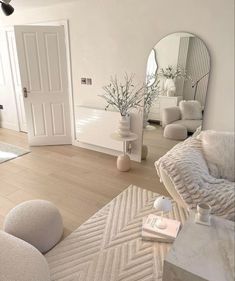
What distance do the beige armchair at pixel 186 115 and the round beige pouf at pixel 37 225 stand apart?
1434 mm

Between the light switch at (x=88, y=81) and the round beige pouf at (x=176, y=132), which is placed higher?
the light switch at (x=88, y=81)

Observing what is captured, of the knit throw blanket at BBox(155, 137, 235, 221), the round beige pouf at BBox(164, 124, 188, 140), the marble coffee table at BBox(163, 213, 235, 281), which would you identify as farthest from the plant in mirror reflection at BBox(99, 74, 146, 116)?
the marble coffee table at BBox(163, 213, 235, 281)

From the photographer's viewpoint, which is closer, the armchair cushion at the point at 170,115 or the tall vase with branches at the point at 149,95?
the armchair cushion at the point at 170,115

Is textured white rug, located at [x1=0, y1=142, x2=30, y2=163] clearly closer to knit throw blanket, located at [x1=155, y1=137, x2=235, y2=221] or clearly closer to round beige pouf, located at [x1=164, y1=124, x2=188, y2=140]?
round beige pouf, located at [x1=164, y1=124, x2=188, y2=140]

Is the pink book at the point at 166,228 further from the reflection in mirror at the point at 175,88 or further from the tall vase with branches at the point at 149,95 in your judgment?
the tall vase with branches at the point at 149,95

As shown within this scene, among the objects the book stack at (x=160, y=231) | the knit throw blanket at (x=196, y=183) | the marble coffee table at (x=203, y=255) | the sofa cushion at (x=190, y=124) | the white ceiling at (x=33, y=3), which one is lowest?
the book stack at (x=160, y=231)

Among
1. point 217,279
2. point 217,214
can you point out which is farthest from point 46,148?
point 217,279

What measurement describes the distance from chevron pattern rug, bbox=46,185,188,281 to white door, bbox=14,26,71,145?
6.06 feet

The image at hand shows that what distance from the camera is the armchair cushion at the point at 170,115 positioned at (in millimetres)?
2273

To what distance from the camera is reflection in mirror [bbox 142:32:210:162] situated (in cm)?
204

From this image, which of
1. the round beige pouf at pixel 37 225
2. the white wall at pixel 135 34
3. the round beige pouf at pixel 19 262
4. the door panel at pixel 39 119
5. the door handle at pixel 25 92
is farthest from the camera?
the door panel at pixel 39 119

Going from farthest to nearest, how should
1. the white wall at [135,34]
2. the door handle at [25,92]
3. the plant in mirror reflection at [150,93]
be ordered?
the door handle at [25,92] < the plant in mirror reflection at [150,93] < the white wall at [135,34]

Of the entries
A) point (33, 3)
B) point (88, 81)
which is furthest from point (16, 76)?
point (88, 81)

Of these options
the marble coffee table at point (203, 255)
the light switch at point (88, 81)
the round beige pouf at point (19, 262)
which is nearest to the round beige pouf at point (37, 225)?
the round beige pouf at point (19, 262)
